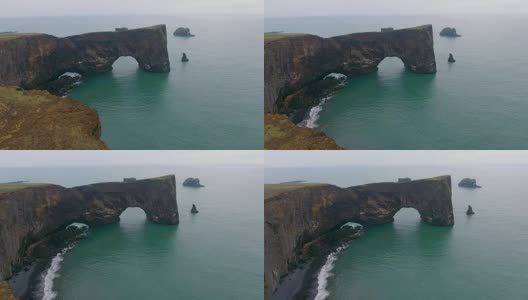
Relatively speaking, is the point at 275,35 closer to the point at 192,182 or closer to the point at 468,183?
the point at 192,182

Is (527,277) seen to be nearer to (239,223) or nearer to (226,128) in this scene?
(239,223)

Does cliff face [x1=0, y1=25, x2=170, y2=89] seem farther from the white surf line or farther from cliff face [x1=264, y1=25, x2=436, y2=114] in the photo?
the white surf line

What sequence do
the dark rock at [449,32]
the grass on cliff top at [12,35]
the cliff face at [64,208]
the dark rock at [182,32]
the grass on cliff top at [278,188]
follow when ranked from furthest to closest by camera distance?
the dark rock at [182,32] → the dark rock at [449,32] → the grass on cliff top at [12,35] → the cliff face at [64,208] → the grass on cliff top at [278,188]

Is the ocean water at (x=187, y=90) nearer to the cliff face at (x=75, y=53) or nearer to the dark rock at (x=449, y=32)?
the cliff face at (x=75, y=53)

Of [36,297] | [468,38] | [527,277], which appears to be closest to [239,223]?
[36,297]

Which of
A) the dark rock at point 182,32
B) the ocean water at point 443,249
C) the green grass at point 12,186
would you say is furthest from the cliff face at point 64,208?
the dark rock at point 182,32

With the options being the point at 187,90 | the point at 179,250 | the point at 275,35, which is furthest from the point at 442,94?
the point at 179,250
